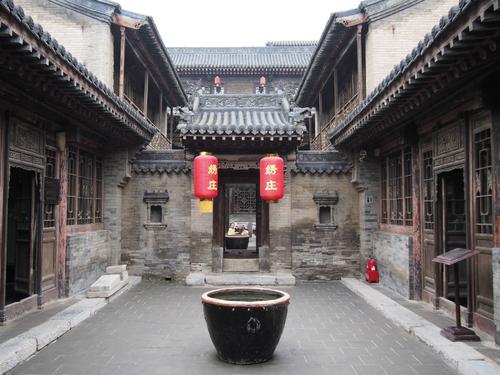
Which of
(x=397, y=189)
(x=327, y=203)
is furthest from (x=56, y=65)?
(x=327, y=203)

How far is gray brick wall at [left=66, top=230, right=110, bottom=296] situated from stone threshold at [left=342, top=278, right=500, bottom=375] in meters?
5.54

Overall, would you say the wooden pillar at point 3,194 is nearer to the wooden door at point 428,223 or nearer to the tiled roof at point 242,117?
the tiled roof at point 242,117

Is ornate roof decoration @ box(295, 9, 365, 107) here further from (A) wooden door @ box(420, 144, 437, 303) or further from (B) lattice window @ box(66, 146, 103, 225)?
(B) lattice window @ box(66, 146, 103, 225)

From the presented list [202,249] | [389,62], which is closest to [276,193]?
[202,249]

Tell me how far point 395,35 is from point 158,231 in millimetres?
7428

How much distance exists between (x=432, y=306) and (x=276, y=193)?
354cm

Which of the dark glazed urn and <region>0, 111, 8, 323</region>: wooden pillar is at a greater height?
<region>0, 111, 8, 323</region>: wooden pillar

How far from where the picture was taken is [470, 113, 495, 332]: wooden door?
5520 mm

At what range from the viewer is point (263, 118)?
11.1m

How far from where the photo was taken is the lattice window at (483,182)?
18.3 feet

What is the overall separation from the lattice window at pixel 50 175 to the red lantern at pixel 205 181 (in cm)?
262

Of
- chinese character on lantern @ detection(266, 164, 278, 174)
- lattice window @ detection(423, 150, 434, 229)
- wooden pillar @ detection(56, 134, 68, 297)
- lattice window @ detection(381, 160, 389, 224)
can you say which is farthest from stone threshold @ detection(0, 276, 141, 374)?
lattice window @ detection(381, 160, 389, 224)

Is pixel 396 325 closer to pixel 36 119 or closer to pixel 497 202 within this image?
pixel 497 202

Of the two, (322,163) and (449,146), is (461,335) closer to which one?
(449,146)
